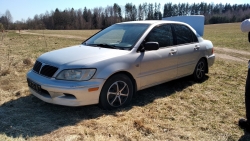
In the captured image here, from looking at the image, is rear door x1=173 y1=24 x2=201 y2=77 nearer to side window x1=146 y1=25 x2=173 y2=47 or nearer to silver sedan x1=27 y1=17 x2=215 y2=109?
silver sedan x1=27 y1=17 x2=215 y2=109

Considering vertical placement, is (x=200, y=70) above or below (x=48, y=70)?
below

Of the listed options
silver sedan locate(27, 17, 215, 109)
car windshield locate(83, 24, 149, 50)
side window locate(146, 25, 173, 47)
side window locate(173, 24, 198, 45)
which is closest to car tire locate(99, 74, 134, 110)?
silver sedan locate(27, 17, 215, 109)

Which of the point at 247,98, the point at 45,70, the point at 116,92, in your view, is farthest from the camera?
the point at 116,92

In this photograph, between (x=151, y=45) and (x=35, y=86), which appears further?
(x=151, y=45)

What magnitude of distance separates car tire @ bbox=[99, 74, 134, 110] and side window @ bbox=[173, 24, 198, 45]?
71.8 inches

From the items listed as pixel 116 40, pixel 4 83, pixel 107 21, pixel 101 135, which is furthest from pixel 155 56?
pixel 107 21

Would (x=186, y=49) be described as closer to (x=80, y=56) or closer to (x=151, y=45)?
(x=151, y=45)

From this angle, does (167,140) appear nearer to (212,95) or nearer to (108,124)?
(108,124)

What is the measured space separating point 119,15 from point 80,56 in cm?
9893

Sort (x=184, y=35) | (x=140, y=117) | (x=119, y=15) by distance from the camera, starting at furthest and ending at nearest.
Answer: (x=119, y=15) < (x=184, y=35) < (x=140, y=117)

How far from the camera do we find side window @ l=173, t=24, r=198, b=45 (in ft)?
16.9

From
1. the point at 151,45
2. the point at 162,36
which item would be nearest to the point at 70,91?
the point at 151,45

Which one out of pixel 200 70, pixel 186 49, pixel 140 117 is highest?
pixel 186 49

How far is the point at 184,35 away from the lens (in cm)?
537
